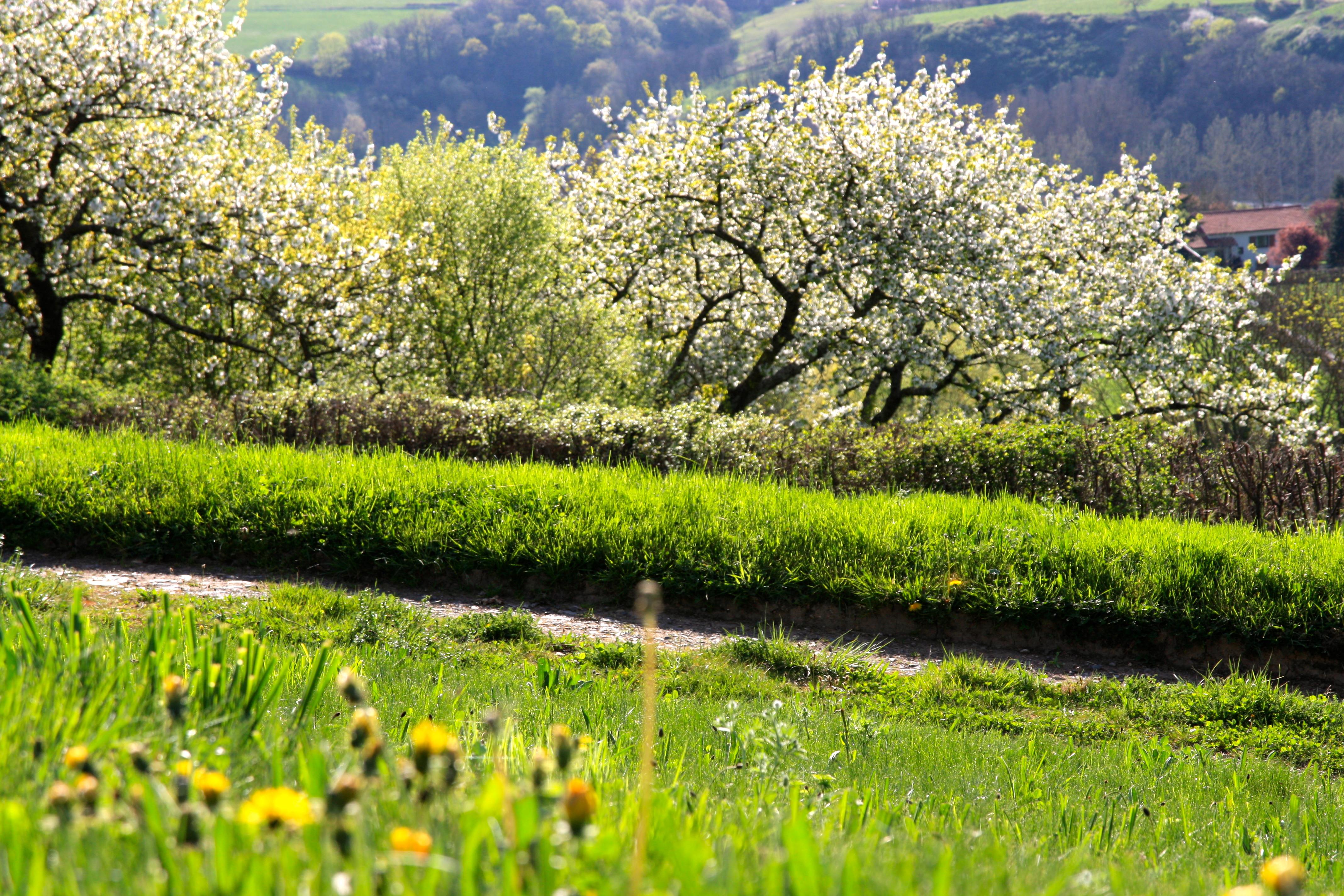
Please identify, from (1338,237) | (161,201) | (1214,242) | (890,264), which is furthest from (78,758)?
(1214,242)

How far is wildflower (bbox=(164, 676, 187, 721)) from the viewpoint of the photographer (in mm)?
1442

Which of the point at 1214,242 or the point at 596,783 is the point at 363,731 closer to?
the point at 596,783

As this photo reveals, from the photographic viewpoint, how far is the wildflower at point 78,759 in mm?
1206

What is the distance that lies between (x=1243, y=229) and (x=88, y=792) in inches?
4186

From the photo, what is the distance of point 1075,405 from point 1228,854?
17.7 metres

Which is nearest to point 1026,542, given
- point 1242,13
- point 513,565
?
point 513,565

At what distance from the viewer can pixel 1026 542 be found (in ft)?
21.5

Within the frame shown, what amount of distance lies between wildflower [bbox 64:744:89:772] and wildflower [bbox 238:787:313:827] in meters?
0.31

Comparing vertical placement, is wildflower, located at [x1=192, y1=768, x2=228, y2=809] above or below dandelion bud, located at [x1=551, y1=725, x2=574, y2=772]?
below

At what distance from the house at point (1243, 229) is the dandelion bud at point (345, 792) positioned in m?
97.5

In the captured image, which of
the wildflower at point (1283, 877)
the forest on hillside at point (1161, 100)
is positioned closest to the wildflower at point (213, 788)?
the wildflower at point (1283, 877)

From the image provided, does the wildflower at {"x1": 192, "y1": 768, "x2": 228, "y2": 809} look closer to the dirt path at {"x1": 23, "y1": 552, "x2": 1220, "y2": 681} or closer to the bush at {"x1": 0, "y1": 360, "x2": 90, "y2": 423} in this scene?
the dirt path at {"x1": 23, "y1": 552, "x2": 1220, "y2": 681}

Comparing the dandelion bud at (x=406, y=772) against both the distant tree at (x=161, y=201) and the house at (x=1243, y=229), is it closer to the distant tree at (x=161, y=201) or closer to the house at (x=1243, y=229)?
the distant tree at (x=161, y=201)

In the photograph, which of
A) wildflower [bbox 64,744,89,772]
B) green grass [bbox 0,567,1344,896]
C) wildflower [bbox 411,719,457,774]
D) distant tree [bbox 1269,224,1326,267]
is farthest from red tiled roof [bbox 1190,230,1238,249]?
wildflower [bbox 64,744,89,772]
